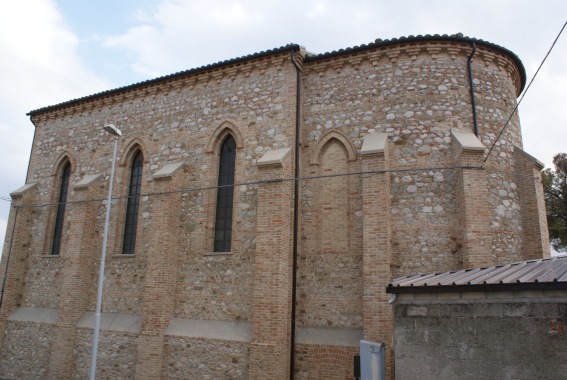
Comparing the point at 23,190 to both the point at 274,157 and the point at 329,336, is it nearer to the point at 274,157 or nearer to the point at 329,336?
the point at 274,157

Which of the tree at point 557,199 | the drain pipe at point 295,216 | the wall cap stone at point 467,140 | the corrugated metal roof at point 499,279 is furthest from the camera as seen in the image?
the tree at point 557,199

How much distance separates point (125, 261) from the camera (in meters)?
13.7

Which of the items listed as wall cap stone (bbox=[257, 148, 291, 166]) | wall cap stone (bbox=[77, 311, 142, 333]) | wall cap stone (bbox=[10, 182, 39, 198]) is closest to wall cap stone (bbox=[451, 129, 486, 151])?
wall cap stone (bbox=[257, 148, 291, 166])

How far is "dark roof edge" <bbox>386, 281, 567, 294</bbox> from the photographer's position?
18.7 ft

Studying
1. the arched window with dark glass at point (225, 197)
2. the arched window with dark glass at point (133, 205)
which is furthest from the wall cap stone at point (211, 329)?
the arched window with dark glass at point (133, 205)

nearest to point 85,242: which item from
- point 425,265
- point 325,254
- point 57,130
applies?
point 57,130

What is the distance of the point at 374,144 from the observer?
11.1 m

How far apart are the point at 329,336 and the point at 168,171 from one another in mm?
6873

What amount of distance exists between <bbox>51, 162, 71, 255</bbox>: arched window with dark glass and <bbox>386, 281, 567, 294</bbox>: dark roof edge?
1340 cm

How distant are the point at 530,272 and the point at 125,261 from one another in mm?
11531

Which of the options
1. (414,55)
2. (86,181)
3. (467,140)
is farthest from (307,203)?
(86,181)

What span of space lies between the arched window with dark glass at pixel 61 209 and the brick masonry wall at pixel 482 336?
536 inches

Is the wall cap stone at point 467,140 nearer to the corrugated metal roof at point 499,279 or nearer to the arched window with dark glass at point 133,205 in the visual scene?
the corrugated metal roof at point 499,279

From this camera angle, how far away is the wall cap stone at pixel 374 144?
1080 cm
